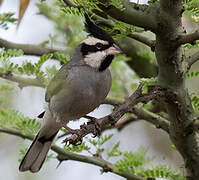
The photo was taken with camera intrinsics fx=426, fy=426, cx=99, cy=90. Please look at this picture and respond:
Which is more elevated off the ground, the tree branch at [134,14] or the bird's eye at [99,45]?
the tree branch at [134,14]

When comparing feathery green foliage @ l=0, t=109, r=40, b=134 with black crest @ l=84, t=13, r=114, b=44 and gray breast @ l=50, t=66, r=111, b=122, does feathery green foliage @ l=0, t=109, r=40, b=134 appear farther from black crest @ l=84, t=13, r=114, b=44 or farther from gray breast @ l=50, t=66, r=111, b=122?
black crest @ l=84, t=13, r=114, b=44

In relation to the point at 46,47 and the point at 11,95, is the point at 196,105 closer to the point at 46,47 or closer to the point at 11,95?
the point at 46,47

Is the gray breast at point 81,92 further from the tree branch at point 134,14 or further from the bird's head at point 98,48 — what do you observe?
the tree branch at point 134,14

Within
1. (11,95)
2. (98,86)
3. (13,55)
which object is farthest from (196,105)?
(11,95)

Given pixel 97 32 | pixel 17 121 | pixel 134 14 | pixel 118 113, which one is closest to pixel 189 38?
pixel 134 14

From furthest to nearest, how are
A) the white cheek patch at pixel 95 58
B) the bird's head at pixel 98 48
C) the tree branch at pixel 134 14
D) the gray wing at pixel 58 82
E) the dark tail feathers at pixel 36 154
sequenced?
the dark tail feathers at pixel 36 154 < the white cheek patch at pixel 95 58 < the gray wing at pixel 58 82 < the bird's head at pixel 98 48 < the tree branch at pixel 134 14

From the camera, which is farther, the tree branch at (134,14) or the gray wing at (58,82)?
the gray wing at (58,82)

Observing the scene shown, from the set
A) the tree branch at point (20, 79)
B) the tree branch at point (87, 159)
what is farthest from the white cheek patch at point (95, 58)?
the tree branch at point (87, 159)

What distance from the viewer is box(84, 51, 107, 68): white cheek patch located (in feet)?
12.7

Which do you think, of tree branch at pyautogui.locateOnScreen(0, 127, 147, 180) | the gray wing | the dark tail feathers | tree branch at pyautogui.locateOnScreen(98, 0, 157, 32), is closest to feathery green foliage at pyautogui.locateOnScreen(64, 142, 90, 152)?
tree branch at pyautogui.locateOnScreen(0, 127, 147, 180)

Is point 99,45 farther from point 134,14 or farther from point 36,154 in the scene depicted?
point 134,14

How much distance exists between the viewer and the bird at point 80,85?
3740 millimetres

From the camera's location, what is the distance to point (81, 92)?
3768 mm

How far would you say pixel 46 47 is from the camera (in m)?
4.49
